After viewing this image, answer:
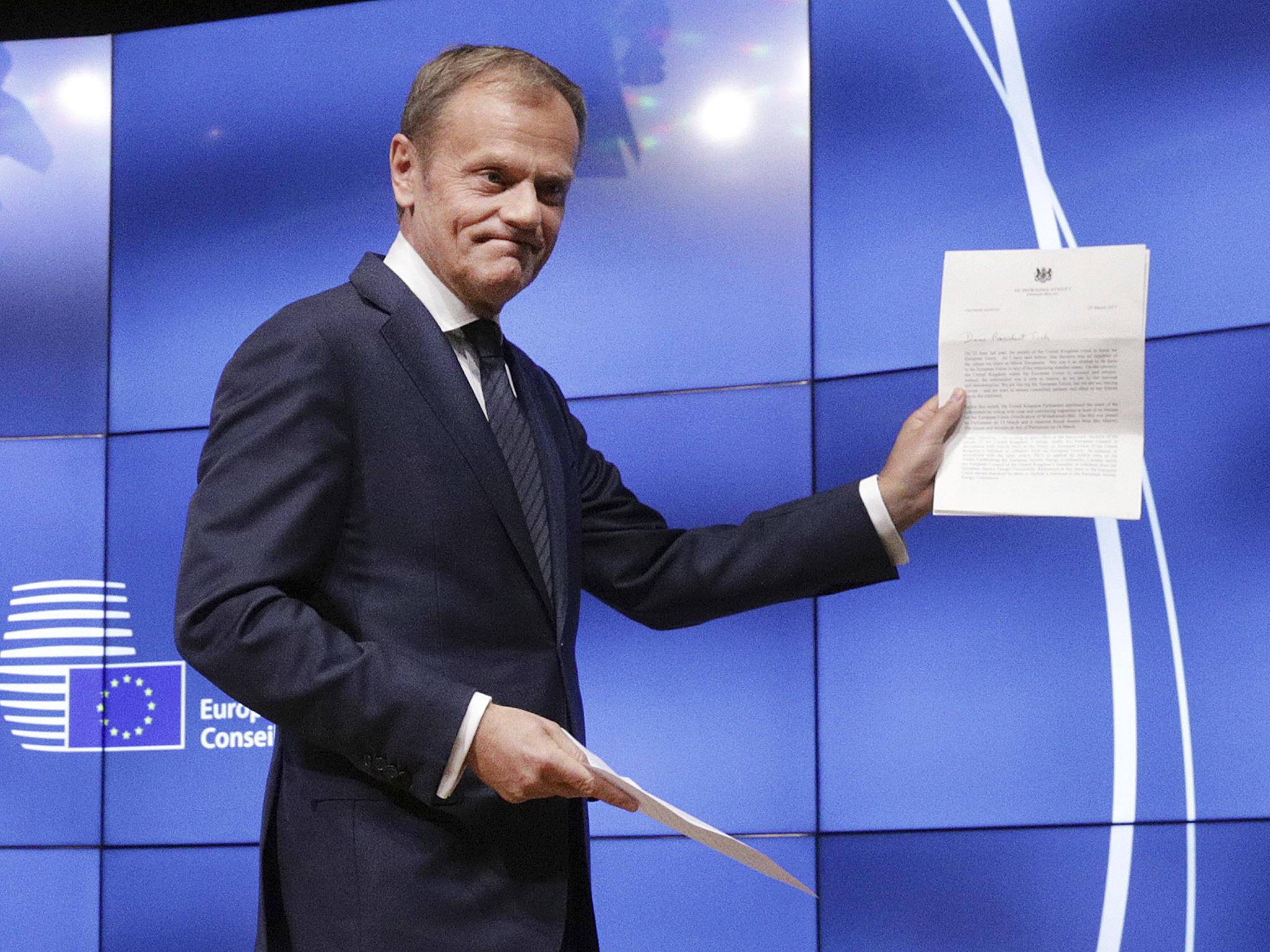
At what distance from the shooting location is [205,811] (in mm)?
3398

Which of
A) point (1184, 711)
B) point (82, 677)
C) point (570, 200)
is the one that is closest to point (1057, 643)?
point (1184, 711)

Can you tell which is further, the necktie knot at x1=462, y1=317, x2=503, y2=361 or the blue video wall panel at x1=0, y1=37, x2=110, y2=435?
the blue video wall panel at x1=0, y1=37, x2=110, y2=435

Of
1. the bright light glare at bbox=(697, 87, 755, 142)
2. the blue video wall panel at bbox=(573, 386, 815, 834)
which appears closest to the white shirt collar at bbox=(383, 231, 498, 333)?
the blue video wall panel at bbox=(573, 386, 815, 834)

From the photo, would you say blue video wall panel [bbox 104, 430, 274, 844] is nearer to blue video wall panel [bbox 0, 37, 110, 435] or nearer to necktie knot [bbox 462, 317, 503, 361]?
blue video wall panel [bbox 0, 37, 110, 435]

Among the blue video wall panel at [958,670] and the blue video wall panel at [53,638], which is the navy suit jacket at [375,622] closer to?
the blue video wall panel at [958,670]

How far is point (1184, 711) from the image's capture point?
271 cm

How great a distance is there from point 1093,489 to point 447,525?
32.3 inches

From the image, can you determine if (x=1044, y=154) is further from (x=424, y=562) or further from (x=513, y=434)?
(x=424, y=562)

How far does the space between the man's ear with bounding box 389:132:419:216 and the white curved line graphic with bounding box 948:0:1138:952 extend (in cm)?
148

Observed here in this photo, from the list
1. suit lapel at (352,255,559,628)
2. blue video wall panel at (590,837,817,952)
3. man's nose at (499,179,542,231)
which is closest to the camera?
suit lapel at (352,255,559,628)

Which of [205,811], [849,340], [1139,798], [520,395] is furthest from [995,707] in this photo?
[205,811]

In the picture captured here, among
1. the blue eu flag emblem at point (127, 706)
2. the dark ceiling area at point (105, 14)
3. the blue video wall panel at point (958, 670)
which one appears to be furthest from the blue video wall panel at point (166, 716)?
the blue video wall panel at point (958, 670)

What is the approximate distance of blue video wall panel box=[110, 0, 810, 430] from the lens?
10.3 ft

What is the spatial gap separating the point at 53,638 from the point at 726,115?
208 cm
